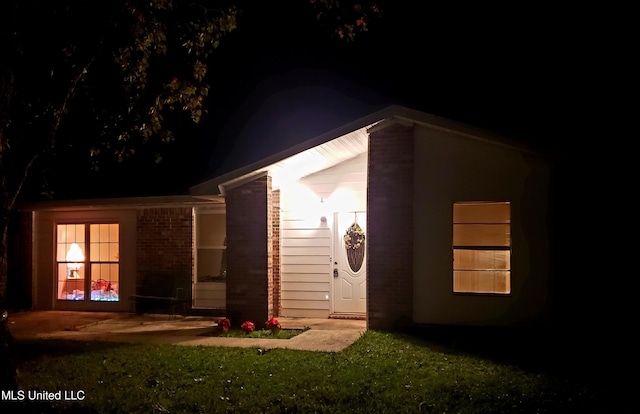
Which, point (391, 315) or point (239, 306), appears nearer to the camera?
point (391, 315)

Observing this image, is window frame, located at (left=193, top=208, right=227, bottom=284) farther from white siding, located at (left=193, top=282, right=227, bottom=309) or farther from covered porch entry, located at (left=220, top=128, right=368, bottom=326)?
covered porch entry, located at (left=220, top=128, right=368, bottom=326)

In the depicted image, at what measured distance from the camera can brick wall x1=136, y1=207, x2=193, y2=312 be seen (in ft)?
45.4

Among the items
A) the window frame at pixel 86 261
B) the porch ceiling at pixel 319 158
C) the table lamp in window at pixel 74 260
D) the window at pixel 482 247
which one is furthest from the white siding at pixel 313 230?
the table lamp in window at pixel 74 260

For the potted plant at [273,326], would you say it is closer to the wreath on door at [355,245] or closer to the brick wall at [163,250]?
the wreath on door at [355,245]

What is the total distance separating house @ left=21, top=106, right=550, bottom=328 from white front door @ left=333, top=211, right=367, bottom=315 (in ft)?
0.08

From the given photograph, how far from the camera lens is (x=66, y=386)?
7.52 meters

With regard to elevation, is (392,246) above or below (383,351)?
above

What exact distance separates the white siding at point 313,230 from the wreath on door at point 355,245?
1.34 feet

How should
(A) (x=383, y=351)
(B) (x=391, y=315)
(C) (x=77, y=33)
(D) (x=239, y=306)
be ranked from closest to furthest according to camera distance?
(C) (x=77, y=33)
(A) (x=383, y=351)
(B) (x=391, y=315)
(D) (x=239, y=306)

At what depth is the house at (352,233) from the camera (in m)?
10.1

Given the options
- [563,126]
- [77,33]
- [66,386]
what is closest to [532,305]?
[563,126]

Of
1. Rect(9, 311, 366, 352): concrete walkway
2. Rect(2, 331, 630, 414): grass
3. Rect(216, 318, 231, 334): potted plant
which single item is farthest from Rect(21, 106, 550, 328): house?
Rect(2, 331, 630, 414): grass

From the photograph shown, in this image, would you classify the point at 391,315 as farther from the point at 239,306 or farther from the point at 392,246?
the point at 239,306

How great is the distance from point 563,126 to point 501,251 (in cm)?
431
